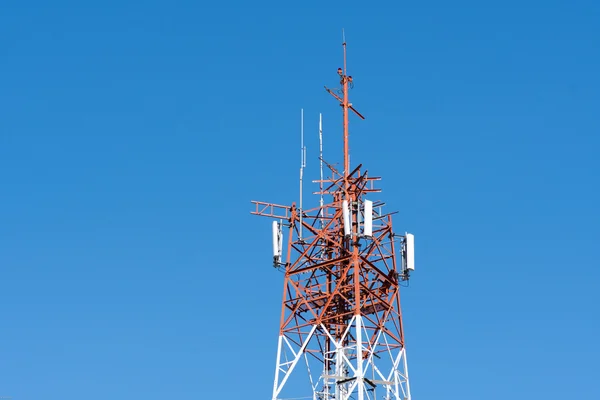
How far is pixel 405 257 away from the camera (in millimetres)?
80125

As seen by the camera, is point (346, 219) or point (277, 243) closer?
point (346, 219)

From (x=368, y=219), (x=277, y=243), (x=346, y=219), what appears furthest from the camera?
(x=277, y=243)

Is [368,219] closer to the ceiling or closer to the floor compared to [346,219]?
closer to the floor

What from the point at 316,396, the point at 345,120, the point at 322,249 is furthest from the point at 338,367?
the point at 345,120

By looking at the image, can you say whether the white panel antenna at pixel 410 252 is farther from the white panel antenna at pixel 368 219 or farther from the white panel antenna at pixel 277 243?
the white panel antenna at pixel 277 243

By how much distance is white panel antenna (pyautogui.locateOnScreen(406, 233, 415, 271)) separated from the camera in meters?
79.6

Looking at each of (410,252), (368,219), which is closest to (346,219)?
(368,219)

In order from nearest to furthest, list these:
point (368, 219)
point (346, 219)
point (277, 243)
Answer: point (368, 219) → point (346, 219) → point (277, 243)

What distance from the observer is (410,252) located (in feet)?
262

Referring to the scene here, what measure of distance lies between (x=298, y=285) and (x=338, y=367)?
6.27 meters

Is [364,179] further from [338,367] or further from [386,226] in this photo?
[338,367]

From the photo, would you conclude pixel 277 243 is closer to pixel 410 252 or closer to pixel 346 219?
pixel 346 219

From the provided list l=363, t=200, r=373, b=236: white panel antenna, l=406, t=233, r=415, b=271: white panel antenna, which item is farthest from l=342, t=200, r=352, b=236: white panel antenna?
l=406, t=233, r=415, b=271: white panel antenna

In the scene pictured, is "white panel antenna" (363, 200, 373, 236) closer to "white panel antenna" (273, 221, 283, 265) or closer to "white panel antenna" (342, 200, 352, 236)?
"white panel antenna" (342, 200, 352, 236)
